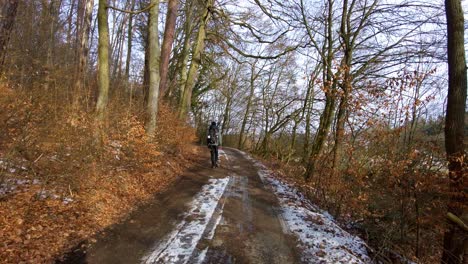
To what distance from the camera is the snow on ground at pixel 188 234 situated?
172 inches

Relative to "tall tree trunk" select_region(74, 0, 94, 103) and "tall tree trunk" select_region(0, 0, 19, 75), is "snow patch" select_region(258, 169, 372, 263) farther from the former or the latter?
"tall tree trunk" select_region(0, 0, 19, 75)

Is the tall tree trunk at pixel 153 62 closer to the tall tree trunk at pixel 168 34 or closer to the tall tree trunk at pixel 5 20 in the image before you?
the tall tree trunk at pixel 168 34

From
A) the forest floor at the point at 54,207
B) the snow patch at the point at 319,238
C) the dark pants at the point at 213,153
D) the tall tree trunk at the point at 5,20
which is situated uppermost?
the tall tree trunk at the point at 5,20

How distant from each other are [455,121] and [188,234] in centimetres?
555

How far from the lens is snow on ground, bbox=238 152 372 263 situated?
505 centimetres

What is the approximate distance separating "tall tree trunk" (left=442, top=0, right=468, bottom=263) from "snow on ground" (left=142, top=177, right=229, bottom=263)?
4501mm

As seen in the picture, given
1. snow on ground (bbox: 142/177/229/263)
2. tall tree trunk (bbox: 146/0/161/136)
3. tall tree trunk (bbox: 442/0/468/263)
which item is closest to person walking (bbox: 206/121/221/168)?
tall tree trunk (bbox: 146/0/161/136)

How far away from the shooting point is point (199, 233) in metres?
5.26

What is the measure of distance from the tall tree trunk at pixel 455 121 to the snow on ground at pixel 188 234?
4501 mm

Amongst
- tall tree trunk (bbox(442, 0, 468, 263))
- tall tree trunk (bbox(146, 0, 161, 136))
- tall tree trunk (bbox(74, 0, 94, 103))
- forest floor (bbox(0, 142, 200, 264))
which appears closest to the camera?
forest floor (bbox(0, 142, 200, 264))

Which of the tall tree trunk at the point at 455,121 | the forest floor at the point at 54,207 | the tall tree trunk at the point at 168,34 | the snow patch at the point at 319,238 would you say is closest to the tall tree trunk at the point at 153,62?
the tall tree trunk at the point at 168,34

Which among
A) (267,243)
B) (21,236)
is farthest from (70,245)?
(267,243)

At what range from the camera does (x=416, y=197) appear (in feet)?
19.9

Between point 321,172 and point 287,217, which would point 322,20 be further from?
point 287,217
